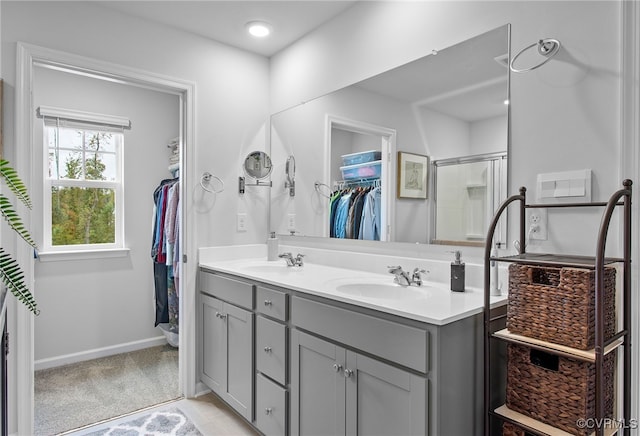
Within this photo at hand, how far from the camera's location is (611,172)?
4.45 ft

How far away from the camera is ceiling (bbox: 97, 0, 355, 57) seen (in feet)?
7.60

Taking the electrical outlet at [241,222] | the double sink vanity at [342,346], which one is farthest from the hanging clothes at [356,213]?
the electrical outlet at [241,222]

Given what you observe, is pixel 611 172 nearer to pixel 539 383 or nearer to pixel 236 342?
pixel 539 383

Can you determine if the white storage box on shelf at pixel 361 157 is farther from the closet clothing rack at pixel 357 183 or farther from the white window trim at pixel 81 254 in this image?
the white window trim at pixel 81 254

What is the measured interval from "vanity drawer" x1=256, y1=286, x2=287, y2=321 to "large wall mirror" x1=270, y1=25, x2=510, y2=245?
67 cm

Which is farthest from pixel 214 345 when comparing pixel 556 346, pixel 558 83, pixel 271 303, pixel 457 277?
pixel 558 83

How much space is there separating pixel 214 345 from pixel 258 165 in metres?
1.30

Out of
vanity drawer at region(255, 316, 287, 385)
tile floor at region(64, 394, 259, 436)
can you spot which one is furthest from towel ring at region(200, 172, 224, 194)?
tile floor at region(64, 394, 259, 436)

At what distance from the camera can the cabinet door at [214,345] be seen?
239 cm

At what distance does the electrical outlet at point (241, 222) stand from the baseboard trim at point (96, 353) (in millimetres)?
1547

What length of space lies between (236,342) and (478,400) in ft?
4.42

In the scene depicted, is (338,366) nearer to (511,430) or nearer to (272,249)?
(511,430)

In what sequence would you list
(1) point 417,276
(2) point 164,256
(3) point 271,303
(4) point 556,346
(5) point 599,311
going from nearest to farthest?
(5) point 599,311
(4) point 556,346
(1) point 417,276
(3) point 271,303
(2) point 164,256

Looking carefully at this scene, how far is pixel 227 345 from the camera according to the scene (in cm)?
234
